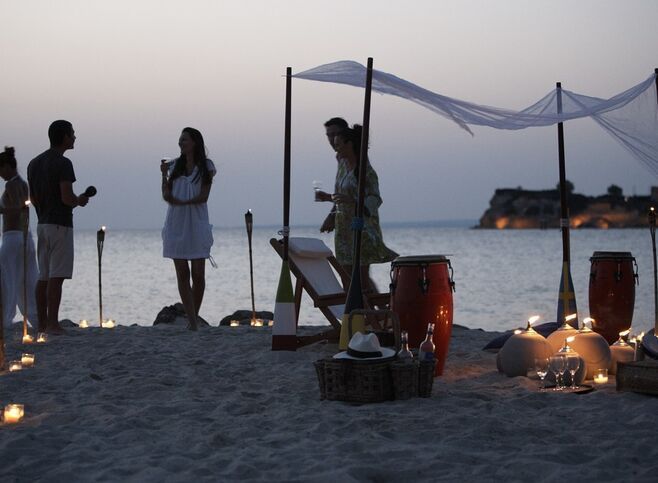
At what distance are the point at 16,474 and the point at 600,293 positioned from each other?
14.7 feet

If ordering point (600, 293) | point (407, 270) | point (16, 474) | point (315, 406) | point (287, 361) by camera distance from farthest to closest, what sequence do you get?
point (600, 293) < point (287, 361) < point (407, 270) < point (315, 406) < point (16, 474)

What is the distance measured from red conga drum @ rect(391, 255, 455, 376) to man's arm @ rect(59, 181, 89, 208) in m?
2.96

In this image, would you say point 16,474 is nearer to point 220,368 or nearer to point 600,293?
point 220,368

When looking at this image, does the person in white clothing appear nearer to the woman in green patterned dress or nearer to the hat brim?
the woman in green patterned dress

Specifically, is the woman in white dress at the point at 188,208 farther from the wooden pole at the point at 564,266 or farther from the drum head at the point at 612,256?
the drum head at the point at 612,256

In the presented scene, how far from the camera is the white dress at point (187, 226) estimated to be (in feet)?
25.0

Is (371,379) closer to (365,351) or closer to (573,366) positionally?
(365,351)

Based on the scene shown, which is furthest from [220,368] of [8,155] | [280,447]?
[8,155]

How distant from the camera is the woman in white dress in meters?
7.61

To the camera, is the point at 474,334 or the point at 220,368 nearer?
the point at 220,368

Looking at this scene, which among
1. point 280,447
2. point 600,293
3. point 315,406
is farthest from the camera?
point 600,293

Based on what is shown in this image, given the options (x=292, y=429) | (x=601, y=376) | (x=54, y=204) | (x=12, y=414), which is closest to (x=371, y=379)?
(x=292, y=429)

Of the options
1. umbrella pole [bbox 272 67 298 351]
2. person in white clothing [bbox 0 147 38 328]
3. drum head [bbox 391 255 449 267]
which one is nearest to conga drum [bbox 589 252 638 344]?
drum head [bbox 391 255 449 267]

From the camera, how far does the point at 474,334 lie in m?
7.91
